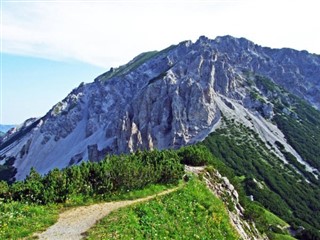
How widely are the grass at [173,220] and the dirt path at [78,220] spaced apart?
0.89 metres

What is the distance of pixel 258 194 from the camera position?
16862 centimetres

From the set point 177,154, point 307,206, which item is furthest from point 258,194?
point 177,154

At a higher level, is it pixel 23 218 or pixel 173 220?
pixel 23 218

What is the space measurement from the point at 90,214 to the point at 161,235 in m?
5.86

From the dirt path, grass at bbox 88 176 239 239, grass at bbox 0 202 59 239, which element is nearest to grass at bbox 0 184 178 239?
grass at bbox 0 202 59 239

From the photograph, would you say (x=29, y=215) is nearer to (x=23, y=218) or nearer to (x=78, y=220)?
(x=23, y=218)

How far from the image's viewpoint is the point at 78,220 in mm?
27531

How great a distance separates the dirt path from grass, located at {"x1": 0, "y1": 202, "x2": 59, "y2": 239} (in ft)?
2.24

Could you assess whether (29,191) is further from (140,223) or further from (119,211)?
(140,223)

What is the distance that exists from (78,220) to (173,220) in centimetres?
709

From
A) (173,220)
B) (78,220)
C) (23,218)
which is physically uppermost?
(23,218)

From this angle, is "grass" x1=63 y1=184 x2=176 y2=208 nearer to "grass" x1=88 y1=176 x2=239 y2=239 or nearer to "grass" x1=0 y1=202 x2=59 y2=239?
"grass" x1=0 y1=202 x2=59 y2=239

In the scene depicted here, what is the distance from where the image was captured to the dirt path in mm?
24366

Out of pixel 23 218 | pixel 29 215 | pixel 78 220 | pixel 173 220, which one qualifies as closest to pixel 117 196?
pixel 173 220
